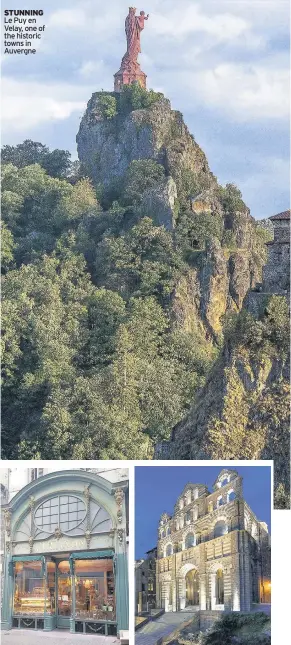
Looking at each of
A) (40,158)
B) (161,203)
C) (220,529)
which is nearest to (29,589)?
(220,529)

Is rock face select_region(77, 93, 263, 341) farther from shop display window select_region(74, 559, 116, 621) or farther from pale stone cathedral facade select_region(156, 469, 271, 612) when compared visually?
shop display window select_region(74, 559, 116, 621)

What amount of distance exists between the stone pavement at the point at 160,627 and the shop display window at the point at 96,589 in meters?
0.27

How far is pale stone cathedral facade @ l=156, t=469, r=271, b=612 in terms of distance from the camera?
10391 millimetres

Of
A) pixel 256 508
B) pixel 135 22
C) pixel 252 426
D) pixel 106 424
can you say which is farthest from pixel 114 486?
pixel 135 22

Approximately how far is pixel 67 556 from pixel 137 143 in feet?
98.1

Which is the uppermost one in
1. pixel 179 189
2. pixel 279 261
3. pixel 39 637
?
pixel 179 189

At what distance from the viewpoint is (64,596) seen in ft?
33.8

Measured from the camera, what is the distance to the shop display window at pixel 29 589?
10.2 m

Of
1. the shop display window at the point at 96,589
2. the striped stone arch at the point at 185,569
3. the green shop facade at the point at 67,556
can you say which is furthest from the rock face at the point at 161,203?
the shop display window at the point at 96,589

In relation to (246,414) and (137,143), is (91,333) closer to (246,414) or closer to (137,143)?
(137,143)

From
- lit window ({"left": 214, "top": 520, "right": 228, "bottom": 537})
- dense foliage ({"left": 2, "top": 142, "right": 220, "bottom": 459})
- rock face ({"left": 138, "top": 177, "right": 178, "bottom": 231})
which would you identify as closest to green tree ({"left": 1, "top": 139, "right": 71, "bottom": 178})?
dense foliage ({"left": 2, "top": 142, "right": 220, "bottom": 459})

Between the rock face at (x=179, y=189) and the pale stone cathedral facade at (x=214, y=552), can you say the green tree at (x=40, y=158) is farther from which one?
the pale stone cathedral facade at (x=214, y=552)

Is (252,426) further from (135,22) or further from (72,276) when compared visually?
(135,22)

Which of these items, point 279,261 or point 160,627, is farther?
point 279,261
